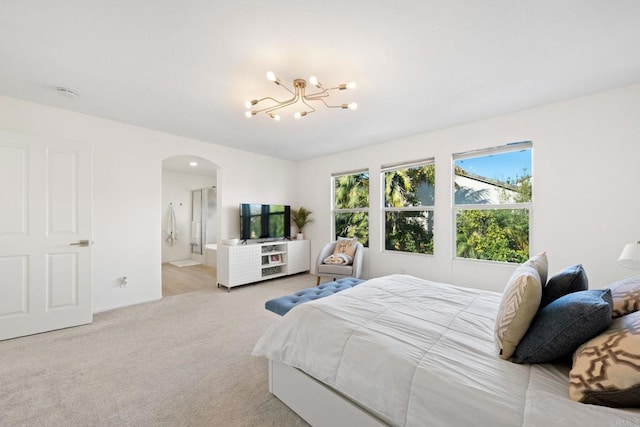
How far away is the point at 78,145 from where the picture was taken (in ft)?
9.65

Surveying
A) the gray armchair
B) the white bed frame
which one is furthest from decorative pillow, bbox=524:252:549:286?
the gray armchair

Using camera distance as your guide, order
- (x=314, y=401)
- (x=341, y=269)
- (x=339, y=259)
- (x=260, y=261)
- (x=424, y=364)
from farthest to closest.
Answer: (x=260, y=261) < (x=339, y=259) < (x=341, y=269) < (x=314, y=401) < (x=424, y=364)

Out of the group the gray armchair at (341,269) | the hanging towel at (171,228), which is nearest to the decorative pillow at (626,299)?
the gray armchair at (341,269)

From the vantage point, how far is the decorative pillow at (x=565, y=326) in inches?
37.8

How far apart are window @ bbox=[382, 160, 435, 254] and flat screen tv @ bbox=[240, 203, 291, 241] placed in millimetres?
2033

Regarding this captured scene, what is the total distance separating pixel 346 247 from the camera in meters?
4.44

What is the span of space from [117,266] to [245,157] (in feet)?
8.63

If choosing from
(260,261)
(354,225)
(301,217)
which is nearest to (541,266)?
(354,225)

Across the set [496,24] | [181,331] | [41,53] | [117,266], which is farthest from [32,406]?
[496,24]

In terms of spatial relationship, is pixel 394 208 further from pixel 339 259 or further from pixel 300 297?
pixel 300 297

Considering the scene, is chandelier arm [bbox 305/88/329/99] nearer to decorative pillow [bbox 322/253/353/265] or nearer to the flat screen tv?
decorative pillow [bbox 322/253/353/265]

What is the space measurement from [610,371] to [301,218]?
4870mm

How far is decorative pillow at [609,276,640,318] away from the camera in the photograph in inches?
44.1

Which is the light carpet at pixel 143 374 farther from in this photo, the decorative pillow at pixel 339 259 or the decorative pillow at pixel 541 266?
the decorative pillow at pixel 541 266
